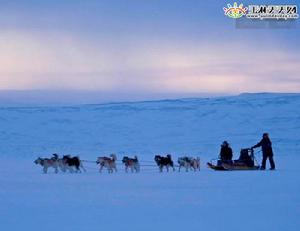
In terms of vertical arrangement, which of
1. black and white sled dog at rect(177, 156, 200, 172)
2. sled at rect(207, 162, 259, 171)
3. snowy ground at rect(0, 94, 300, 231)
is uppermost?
black and white sled dog at rect(177, 156, 200, 172)

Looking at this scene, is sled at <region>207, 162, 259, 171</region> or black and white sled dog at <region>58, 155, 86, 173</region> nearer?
black and white sled dog at <region>58, 155, 86, 173</region>

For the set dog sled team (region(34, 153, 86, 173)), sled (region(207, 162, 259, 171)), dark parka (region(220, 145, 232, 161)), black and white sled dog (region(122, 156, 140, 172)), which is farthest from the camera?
dark parka (region(220, 145, 232, 161))

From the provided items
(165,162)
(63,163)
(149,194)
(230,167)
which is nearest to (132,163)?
(165,162)

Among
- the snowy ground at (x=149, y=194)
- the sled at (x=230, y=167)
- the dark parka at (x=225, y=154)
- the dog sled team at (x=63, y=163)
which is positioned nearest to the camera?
the snowy ground at (x=149, y=194)

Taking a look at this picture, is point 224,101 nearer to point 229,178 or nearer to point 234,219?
point 229,178

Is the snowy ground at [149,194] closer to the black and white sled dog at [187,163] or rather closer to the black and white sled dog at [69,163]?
the black and white sled dog at [69,163]

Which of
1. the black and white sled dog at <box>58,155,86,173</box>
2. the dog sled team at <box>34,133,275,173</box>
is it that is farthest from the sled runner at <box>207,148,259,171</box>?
the black and white sled dog at <box>58,155,86,173</box>

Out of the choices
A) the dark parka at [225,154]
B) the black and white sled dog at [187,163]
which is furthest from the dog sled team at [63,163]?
the dark parka at [225,154]

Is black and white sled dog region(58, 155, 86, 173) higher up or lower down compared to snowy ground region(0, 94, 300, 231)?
higher up

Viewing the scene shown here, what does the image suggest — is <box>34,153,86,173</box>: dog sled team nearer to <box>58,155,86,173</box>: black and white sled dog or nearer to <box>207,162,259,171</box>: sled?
<box>58,155,86,173</box>: black and white sled dog

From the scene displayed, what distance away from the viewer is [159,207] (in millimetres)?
8039

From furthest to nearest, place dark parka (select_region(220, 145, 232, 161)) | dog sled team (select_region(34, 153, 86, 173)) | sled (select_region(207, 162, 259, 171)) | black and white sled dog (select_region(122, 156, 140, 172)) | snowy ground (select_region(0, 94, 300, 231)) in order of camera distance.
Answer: dark parka (select_region(220, 145, 232, 161))
sled (select_region(207, 162, 259, 171))
black and white sled dog (select_region(122, 156, 140, 172))
dog sled team (select_region(34, 153, 86, 173))
snowy ground (select_region(0, 94, 300, 231))

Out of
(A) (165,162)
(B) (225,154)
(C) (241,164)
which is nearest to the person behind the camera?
(A) (165,162)

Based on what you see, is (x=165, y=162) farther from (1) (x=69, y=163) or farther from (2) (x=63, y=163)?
(2) (x=63, y=163)
